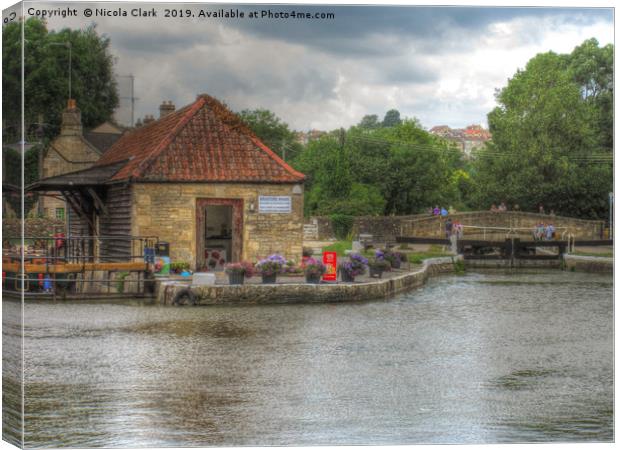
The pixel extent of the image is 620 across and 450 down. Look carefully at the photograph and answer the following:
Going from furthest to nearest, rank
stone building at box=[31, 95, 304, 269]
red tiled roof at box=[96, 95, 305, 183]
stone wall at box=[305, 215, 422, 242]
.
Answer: stone building at box=[31, 95, 304, 269] → stone wall at box=[305, 215, 422, 242] → red tiled roof at box=[96, 95, 305, 183]

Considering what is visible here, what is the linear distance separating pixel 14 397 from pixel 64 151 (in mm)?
5196

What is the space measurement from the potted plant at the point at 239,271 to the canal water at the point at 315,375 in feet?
2.18

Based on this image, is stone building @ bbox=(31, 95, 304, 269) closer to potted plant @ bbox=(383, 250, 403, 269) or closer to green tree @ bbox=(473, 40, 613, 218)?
potted plant @ bbox=(383, 250, 403, 269)

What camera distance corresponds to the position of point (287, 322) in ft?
42.4

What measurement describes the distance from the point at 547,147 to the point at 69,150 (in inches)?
222

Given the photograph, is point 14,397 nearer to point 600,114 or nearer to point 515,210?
point 600,114

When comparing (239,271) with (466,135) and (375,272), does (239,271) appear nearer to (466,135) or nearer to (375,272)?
(375,272)

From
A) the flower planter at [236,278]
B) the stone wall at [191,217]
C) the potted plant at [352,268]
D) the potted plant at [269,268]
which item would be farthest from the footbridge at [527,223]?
the flower planter at [236,278]

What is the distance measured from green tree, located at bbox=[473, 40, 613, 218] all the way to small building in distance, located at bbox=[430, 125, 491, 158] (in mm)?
127

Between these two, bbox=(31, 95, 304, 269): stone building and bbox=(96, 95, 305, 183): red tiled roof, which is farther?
bbox=(31, 95, 304, 269): stone building

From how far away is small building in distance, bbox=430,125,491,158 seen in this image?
28.5 ft

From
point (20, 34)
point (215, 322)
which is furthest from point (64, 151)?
point (20, 34)

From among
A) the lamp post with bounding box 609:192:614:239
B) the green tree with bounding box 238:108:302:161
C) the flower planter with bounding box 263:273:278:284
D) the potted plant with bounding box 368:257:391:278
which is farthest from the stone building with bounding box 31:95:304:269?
the lamp post with bounding box 609:192:614:239

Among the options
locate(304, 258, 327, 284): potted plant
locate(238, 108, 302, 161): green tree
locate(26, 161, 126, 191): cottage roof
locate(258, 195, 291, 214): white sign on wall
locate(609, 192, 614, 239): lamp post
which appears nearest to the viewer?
locate(609, 192, 614, 239): lamp post
